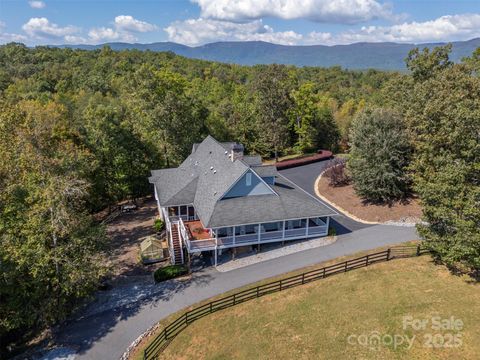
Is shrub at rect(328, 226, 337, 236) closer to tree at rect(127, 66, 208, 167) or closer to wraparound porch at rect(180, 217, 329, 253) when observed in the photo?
wraparound porch at rect(180, 217, 329, 253)

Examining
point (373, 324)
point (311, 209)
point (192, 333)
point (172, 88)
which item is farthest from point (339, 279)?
point (172, 88)

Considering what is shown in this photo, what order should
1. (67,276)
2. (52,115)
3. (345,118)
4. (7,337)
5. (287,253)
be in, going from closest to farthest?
(67,276) < (7,337) < (287,253) < (52,115) < (345,118)

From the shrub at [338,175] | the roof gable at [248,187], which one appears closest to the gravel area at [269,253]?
the roof gable at [248,187]

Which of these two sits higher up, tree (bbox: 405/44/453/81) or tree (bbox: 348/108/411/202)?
tree (bbox: 405/44/453/81)

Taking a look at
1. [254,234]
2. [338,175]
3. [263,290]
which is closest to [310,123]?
[338,175]

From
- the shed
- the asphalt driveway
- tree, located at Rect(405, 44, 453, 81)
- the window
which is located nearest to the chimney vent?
the window

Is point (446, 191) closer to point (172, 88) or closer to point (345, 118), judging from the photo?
point (172, 88)

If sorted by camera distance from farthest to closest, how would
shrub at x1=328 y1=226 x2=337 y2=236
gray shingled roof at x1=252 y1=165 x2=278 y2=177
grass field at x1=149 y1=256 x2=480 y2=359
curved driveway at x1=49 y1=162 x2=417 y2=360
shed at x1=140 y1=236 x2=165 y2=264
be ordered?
gray shingled roof at x1=252 y1=165 x2=278 y2=177
shrub at x1=328 y1=226 x2=337 y2=236
shed at x1=140 y1=236 x2=165 y2=264
curved driveway at x1=49 y1=162 x2=417 y2=360
grass field at x1=149 y1=256 x2=480 y2=359
